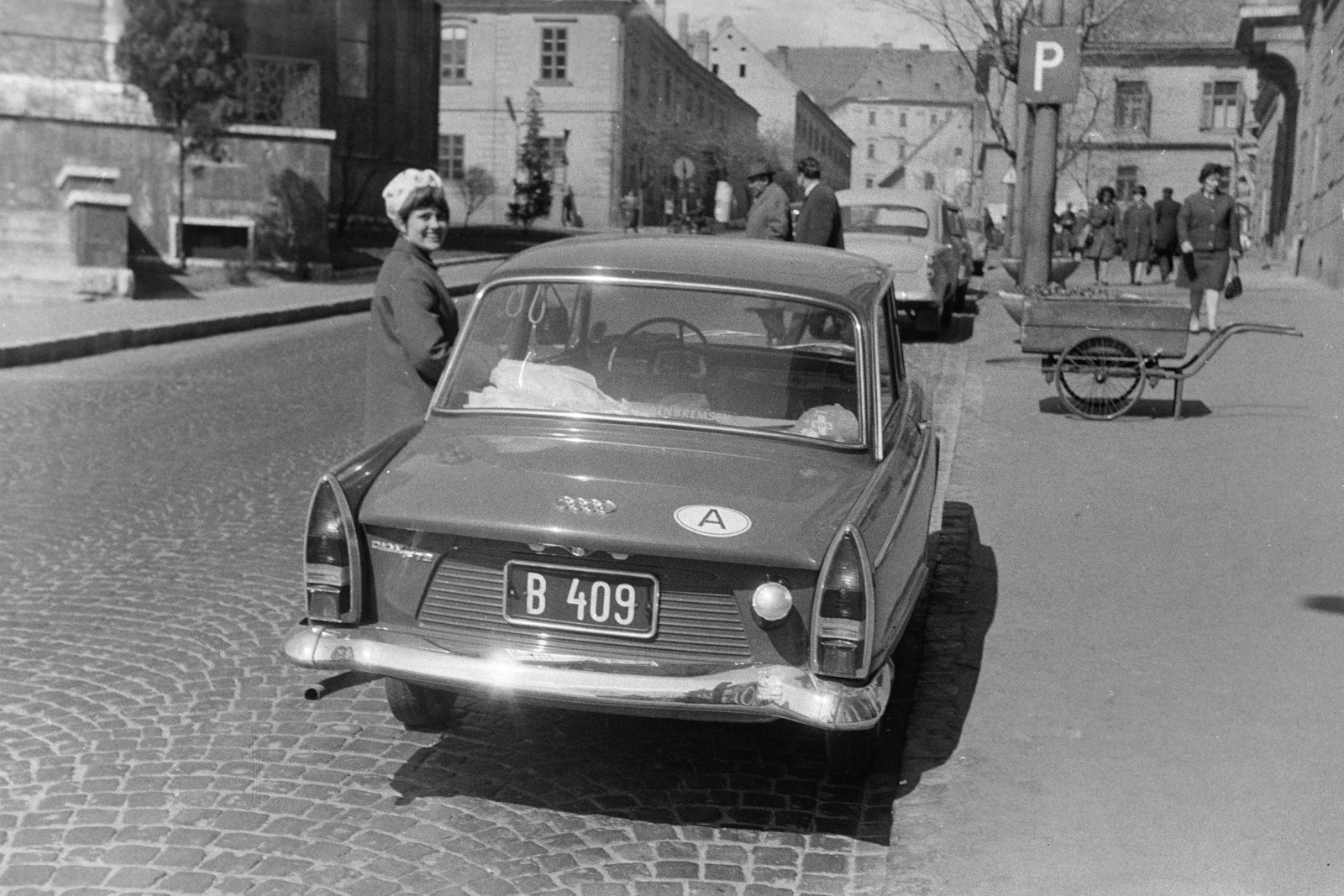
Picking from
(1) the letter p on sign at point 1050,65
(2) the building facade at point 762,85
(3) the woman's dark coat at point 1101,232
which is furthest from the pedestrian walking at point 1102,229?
(2) the building facade at point 762,85

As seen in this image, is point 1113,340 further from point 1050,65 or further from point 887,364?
point 887,364

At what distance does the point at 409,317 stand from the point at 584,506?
5.16 ft

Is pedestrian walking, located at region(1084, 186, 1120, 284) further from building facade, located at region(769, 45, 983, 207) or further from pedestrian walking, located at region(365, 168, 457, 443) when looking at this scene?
building facade, located at region(769, 45, 983, 207)

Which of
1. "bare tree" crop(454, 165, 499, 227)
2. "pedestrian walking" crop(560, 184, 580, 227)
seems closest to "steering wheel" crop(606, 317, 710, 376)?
"bare tree" crop(454, 165, 499, 227)

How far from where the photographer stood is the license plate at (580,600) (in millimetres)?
4223

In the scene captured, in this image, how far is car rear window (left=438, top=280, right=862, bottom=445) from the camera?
5.02 metres

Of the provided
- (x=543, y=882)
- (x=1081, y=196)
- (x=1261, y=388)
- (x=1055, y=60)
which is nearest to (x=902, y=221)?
(x=1055, y=60)

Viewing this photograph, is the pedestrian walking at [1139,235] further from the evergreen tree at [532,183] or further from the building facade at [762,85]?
the building facade at [762,85]

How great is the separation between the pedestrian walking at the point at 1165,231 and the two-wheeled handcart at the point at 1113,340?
53.2ft

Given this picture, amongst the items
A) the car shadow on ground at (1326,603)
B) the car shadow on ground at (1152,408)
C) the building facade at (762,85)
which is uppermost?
the building facade at (762,85)

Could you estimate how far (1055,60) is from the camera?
52.8 feet

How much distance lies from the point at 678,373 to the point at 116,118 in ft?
69.1

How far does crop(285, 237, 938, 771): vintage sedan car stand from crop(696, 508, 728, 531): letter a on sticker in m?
0.01

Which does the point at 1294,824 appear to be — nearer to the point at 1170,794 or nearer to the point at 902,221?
the point at 1170,794
